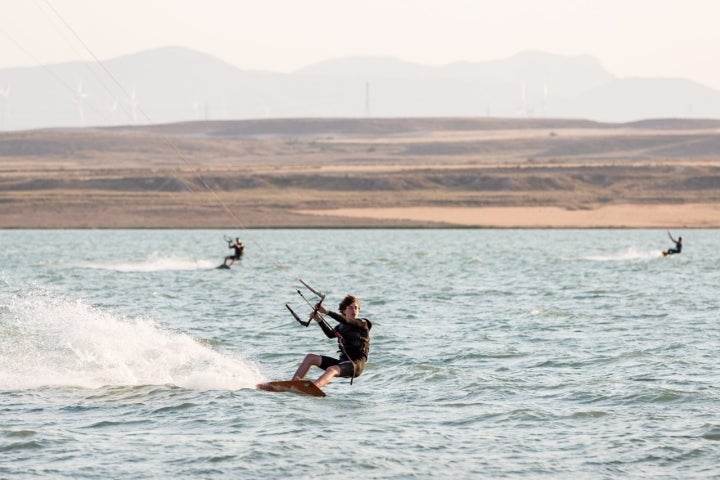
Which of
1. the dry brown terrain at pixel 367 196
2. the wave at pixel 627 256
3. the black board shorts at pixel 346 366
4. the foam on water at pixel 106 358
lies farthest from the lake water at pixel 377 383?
the dry brown terrain at pixel 367 196

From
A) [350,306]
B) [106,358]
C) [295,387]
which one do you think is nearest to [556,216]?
[106,358]

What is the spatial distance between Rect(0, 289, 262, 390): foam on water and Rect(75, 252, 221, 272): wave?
921 inches

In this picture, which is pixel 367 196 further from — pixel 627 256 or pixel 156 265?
pixel 156 265

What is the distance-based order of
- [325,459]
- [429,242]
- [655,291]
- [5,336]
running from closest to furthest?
[325,459], [5,336], [655,291], [429,242]

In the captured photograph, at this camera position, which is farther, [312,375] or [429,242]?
[429,242]

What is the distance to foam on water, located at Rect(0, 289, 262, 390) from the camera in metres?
20.7

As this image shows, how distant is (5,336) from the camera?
26.3m

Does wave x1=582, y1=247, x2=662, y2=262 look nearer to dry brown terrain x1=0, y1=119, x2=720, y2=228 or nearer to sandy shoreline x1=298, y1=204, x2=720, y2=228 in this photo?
dry brown terrain x1=0, y1=119, x2=720, y2=228

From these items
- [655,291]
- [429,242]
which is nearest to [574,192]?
[429,242]

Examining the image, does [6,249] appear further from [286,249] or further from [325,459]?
[325,459]

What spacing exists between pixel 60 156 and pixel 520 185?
72.3 metres

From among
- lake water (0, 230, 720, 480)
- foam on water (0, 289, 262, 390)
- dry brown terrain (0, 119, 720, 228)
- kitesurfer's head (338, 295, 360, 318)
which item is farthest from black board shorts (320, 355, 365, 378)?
dry brown terrain (0, 119, 720, 228)

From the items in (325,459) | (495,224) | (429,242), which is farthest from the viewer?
(495,224)

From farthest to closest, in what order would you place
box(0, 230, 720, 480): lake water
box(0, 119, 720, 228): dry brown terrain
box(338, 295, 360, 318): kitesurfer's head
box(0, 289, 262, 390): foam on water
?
box(0, 119, 720, 228): dry brown terrain, box(0, 289, 262, 390): foam on water, box(338, 295, 360, 318): kitesurfer's head, box(0, 230, 720, 480): lake water
